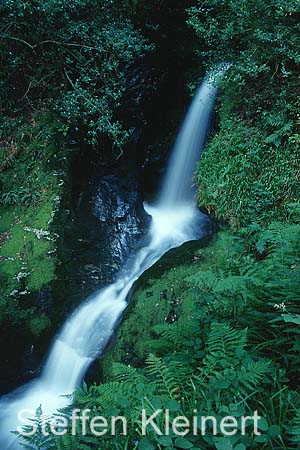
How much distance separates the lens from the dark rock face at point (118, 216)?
21.0 feet

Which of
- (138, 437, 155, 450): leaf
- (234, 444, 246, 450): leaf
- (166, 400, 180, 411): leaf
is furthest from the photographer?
(166, 400, 180, 411): leaf

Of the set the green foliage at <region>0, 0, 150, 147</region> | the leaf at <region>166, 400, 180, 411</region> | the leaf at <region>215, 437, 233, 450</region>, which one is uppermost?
the green foliage at <region>0, 0, 150, 147</region>

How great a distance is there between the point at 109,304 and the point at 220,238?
201cm

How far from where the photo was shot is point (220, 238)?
5.05m

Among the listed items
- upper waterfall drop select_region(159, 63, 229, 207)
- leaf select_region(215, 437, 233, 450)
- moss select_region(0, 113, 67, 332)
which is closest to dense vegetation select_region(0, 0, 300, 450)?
leaf select_region(215, 437, 233, 450)

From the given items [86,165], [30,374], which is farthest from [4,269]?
[86,165]

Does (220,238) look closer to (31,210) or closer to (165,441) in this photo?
(165,441)

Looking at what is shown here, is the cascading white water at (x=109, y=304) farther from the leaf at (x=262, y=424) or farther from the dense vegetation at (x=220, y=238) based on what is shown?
the leaf at (x=262, y=424)

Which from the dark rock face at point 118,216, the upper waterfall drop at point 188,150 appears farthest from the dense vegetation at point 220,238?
the dark rock face at point 118,216

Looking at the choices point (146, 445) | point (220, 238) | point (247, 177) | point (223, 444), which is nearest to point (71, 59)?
point (247, 177)

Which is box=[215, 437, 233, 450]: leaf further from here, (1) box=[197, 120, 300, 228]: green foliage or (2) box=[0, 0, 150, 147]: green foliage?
(2) box=[0, 0, 150, 147]: green foliage

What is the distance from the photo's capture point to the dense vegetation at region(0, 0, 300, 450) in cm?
206

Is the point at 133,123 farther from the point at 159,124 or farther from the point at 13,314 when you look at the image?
the point at 13,314

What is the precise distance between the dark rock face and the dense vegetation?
107cm
